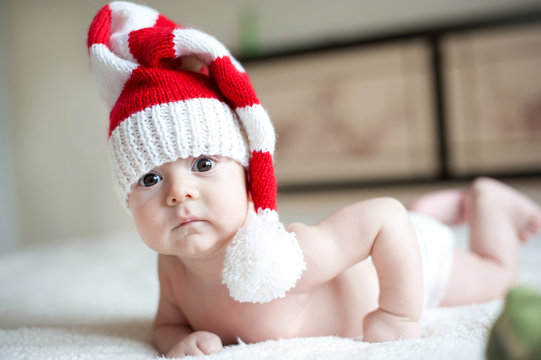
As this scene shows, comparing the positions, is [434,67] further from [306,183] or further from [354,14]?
[306,183]

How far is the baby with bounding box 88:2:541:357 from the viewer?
2.25 ft

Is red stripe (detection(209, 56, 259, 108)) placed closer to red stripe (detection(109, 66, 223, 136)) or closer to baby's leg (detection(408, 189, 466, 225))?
red stripe (detection(109, 66, 223, 136))

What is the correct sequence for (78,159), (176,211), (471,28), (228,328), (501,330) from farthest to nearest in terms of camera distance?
(78,159) → (471,28) → (228,328) → (176,211) → (501,330)

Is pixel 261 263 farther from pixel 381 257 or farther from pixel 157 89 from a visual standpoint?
pixel 157 89

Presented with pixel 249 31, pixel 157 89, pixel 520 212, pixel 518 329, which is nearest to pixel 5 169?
pixel 249 31

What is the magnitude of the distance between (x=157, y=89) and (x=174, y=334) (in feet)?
1.26

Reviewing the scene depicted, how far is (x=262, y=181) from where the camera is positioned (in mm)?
734

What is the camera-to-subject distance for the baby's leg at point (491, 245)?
1.05m

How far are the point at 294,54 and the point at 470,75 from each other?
893 mm

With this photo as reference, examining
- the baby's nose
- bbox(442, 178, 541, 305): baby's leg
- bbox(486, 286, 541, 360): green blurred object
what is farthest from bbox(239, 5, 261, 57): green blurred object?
bbox(486, 286, 541, 360): green blurred object

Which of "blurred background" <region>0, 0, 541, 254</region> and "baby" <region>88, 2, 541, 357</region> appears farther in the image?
"blurred background" <region>0, 0, 541, 254</region>

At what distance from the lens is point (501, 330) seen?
40 cm

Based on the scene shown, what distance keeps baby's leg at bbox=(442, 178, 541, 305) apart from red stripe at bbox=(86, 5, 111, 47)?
803 millimetres

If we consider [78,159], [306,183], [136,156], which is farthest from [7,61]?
[136,156]
